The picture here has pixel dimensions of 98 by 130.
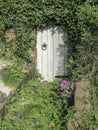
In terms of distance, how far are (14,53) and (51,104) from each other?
7.49 ft

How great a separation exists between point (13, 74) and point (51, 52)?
1654mm

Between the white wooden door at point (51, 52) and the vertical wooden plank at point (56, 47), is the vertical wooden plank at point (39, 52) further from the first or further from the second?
the vertical wooden plank at point (56, 47)

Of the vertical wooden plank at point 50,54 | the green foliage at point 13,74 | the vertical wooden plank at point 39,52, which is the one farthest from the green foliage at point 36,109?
the vertical wooden plank at point 39,52

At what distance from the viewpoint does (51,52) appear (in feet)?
38.1

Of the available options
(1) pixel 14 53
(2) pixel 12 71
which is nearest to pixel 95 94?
(2) pixel 12 71

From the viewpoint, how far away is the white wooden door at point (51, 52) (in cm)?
1150

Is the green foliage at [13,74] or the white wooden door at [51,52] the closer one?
the green foliage at [13,74]

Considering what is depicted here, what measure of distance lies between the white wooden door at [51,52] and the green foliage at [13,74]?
1028 mm

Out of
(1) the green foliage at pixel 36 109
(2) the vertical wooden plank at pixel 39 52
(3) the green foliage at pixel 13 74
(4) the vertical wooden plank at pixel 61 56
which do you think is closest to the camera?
(1) the green foliage at pixel 36 109

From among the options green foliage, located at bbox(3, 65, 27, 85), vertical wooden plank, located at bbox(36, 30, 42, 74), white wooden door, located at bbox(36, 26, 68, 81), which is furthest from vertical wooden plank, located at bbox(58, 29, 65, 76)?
green foliage, located at bbox(3, 65, 27, 85)

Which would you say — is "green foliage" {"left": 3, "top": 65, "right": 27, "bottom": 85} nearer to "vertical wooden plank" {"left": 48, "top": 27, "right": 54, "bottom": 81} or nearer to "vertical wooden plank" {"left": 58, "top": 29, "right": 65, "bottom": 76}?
"vertical wooden plank" {"left": 48, "top": 27, "right": 54, "bottom": 81}

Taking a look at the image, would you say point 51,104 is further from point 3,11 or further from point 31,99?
point 3,11

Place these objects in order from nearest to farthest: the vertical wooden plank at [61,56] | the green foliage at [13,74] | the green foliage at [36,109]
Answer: the green foliage at [36,109]
the green foliage at [13,74]
the vertical wooden plank at [61,56]

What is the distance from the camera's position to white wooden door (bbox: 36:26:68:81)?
11.5 meters
